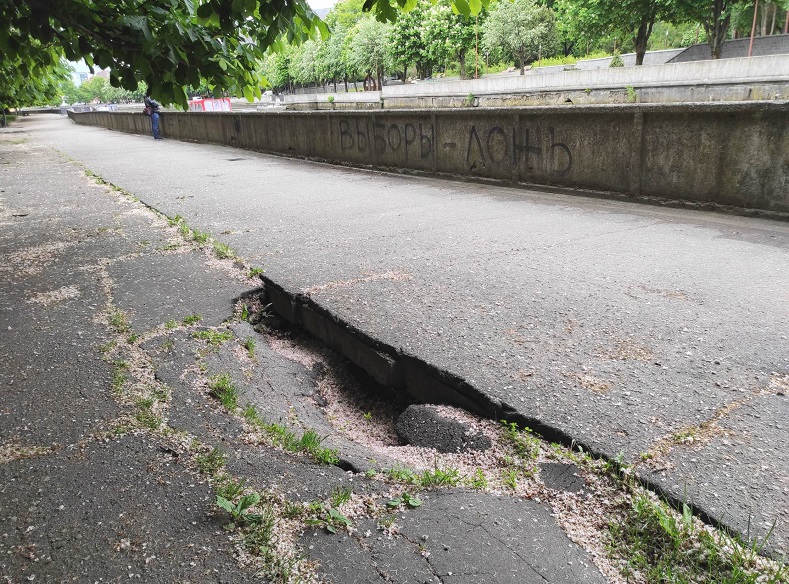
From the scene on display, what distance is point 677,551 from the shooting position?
1.83 meters

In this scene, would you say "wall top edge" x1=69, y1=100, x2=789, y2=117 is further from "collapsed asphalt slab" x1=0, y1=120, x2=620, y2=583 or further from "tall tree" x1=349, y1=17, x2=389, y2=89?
"tall tree" x1=349, y1=17, x2=389, y2=89

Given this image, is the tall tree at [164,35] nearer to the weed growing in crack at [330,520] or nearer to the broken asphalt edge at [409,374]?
the broken asphalt edge at [409,374]

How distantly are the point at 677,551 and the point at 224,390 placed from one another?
7.31 ft

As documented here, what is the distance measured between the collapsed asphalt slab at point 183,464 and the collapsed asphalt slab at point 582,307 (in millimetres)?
584

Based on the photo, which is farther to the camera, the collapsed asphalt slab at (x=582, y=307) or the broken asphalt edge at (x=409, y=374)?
the collapsed asphalt slab at (x=582, y=307)

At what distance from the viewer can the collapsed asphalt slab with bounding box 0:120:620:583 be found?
1844mm

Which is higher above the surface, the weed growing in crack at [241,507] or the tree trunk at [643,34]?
the tree trunk at [643,34]

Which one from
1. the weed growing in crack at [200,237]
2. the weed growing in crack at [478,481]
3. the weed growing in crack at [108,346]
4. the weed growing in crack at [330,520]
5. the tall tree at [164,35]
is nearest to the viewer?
the weed growing in crack at [330,520]

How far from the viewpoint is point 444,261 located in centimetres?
527

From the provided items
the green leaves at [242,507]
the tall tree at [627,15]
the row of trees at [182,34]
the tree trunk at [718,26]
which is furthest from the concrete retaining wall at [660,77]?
the green leaves at [242,507]

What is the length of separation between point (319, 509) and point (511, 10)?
59.7 m

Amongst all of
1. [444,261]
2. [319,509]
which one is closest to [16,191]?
[444,261]

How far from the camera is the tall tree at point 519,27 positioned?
2122 inches

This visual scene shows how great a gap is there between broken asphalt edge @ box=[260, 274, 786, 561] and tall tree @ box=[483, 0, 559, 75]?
55.4 meters
